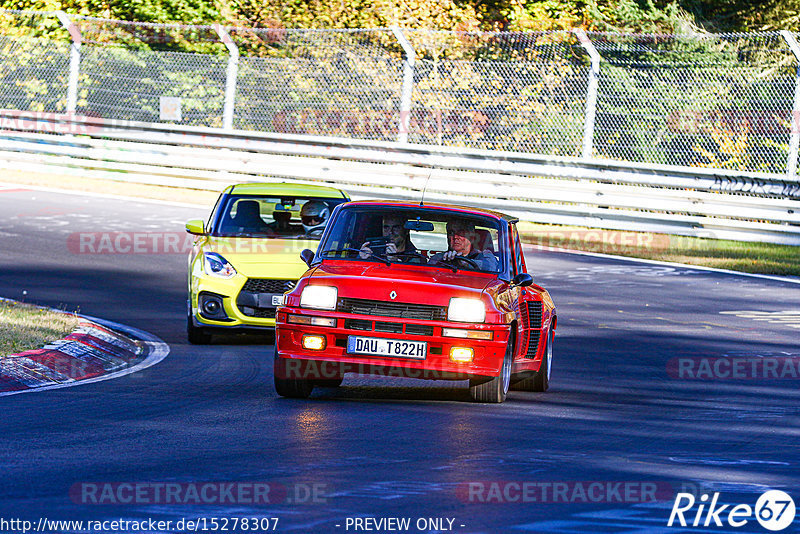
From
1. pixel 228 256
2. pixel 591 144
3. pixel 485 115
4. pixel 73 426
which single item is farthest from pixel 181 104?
pixel 73 426

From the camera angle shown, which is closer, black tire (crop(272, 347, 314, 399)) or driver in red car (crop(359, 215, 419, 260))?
black tire (crop(272, 347, 314, 399))

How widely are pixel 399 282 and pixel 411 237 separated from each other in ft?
3.76

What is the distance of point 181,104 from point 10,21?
7.96m

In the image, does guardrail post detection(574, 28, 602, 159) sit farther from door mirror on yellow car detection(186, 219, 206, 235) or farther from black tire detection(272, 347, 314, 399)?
black tire detection(272, 347, 314, 399)

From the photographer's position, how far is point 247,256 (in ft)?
42.8

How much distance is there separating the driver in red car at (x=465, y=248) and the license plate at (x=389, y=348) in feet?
3.84

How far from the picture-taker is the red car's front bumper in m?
9.43

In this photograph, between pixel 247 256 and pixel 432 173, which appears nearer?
pixel 247 256

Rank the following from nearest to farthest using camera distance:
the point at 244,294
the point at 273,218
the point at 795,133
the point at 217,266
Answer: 1. the point at 244,294
2. the point at 217,266
3. the point at 273,218
4. the point at 795,133

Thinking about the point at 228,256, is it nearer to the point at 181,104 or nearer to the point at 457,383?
the point at 457,383
